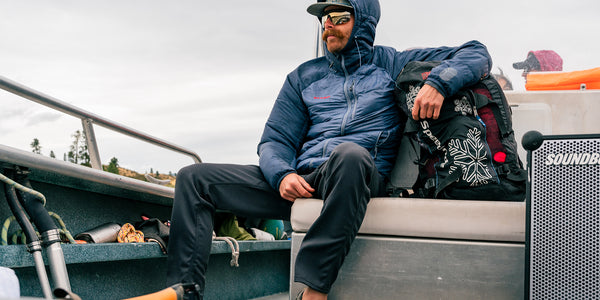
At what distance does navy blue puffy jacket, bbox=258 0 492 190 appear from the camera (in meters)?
2.32

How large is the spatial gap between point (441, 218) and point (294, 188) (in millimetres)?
561

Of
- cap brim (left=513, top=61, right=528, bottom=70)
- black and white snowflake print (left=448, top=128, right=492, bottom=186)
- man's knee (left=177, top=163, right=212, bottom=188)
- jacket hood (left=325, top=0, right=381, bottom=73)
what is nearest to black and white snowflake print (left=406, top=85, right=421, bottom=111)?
black and white snowflake print (left=448, top=128, right=492, bottom=186)

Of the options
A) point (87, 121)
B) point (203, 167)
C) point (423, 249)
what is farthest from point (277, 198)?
point (87, 121)

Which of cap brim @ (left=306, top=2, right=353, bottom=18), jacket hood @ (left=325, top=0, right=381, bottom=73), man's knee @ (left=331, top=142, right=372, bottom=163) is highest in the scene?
cap brim @ (left=306, top=2, right=353, bottom=18)

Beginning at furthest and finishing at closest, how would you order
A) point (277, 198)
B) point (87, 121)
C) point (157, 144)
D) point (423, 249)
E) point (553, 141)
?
point (157, 144) < point (87, 121) < point (277, 198) < point (423, 249) < point (553, 141)

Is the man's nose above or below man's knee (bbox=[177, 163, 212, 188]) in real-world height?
above

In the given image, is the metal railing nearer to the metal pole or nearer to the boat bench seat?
the metal pole

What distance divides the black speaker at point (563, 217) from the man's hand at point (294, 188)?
0.80 meters

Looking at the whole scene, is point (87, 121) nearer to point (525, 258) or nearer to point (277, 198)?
point (277, 198)

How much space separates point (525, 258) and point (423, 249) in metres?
0.35

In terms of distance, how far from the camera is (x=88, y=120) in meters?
2.62

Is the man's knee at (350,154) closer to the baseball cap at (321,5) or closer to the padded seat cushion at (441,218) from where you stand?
the padded seat cushion at (441,218)

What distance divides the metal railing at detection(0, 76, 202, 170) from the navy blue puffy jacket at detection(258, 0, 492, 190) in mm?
775

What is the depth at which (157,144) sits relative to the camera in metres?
3.26
